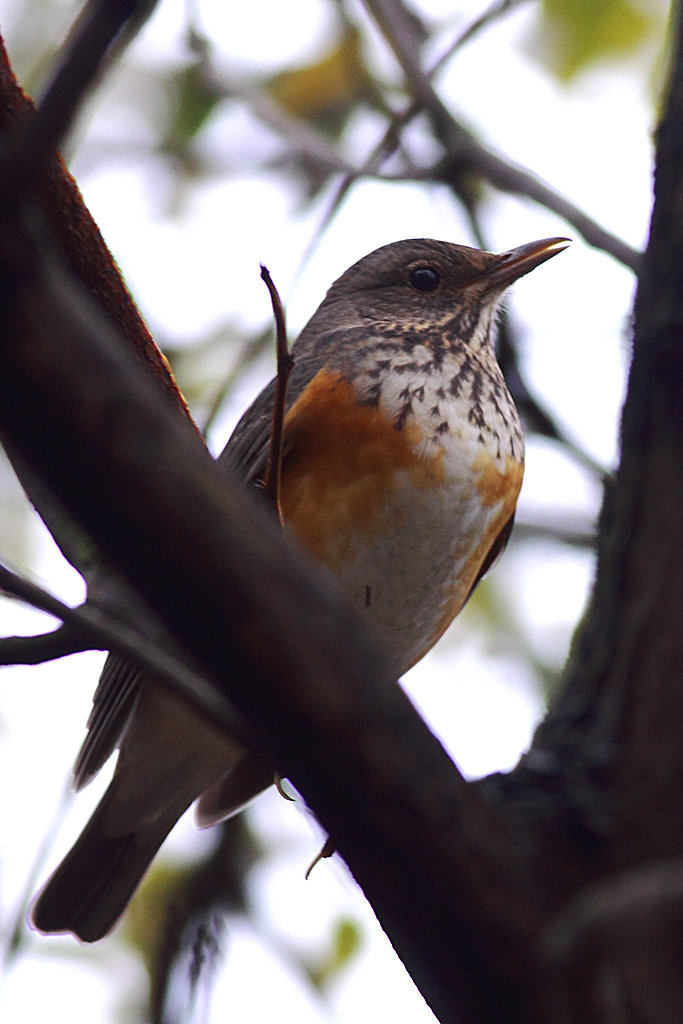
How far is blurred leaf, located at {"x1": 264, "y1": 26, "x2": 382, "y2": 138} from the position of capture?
21.9 ft

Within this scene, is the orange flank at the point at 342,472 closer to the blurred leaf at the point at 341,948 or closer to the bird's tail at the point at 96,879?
the bird's tail at the point at 96,879

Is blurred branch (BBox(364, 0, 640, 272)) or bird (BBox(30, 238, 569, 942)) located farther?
blurred branch (BBox(364, 0, 640, 272))

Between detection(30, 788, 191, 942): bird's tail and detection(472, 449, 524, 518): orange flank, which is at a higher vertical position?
detection(472, 449, 524, 518): orange flank

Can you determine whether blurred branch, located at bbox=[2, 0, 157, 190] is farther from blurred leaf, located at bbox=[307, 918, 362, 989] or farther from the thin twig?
blurred leaf, located at bbox=[307, 918, 362, 989]

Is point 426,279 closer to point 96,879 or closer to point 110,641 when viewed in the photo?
point 96,879

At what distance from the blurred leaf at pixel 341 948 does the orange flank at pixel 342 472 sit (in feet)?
7.94

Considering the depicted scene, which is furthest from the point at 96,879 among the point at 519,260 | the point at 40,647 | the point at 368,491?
the point at 519,260

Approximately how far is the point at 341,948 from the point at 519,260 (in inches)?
126

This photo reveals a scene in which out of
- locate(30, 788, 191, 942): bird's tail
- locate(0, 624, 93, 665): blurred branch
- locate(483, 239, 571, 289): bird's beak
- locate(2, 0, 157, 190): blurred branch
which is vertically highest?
locate(483, 239, 571, 289): bird's beak

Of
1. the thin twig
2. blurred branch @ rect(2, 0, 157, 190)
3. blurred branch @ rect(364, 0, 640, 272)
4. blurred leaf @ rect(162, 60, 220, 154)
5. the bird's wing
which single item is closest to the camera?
blurred branch @ rect(2, 0, 157, 190)

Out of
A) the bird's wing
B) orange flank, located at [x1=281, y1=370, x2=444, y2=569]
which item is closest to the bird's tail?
the bird's wing

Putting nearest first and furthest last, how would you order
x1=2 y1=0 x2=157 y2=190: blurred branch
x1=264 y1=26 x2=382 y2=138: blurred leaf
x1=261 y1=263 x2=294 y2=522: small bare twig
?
1. x1=2 y1=0 x2=157 y2=190: blurred branch
2. x1=261 y1=263 x2=294 y2=522: small bare twig
3. x1=264 y1=26 x2=382 y2=138: blurred leaf

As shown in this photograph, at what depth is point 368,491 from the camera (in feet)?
12.5

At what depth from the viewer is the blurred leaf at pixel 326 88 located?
668 centimetres
